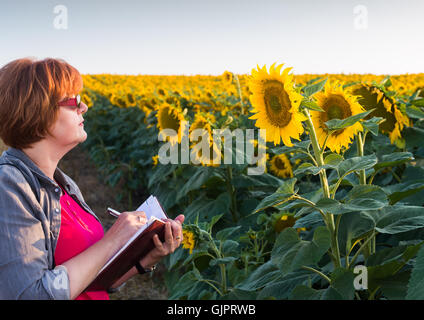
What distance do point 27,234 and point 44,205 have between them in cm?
15

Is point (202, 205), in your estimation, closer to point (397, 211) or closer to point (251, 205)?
point (251, 205)

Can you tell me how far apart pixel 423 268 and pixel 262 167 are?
85.3 inches

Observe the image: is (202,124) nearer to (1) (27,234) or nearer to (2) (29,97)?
(2) (29,97)

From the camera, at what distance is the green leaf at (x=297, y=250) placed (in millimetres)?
1563

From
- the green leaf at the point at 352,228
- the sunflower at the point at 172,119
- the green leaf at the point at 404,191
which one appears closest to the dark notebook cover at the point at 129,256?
the green leaf at the point at 352,228

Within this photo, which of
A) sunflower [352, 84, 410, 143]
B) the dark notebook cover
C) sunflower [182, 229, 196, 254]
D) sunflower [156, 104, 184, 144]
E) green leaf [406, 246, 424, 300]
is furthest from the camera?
sunflower [156, 104, 184, 144]

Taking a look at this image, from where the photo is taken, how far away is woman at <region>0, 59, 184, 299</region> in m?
1.32

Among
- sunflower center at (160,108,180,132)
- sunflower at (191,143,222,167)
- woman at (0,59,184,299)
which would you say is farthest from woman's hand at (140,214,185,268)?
sunflower center at (160,108,180,132)

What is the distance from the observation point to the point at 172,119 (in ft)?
12.9

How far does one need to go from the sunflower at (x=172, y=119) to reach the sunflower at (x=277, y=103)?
185cm

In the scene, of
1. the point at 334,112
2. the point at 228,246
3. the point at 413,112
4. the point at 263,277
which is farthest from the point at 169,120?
the point at 263,277

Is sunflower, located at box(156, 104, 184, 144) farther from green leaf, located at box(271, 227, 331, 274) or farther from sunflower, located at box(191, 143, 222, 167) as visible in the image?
green leaf, located at box(271, 227, 331, 274)

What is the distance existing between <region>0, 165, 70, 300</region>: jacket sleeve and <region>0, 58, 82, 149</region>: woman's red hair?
6.5 inches

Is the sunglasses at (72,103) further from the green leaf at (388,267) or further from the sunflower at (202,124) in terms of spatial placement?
the sunflower at (202,124)
